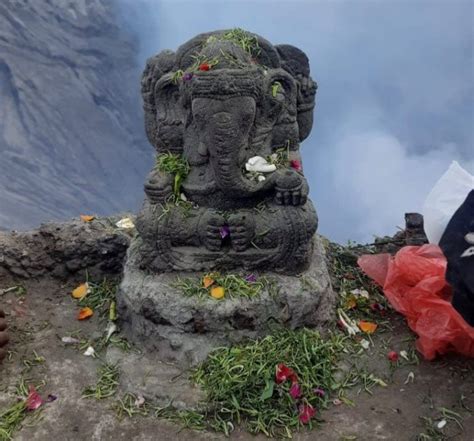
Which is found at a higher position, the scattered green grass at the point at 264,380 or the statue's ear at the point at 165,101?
the statue's ear at the point at 165,101

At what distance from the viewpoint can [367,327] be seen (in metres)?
4.84

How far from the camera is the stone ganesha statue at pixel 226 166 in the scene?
446cm

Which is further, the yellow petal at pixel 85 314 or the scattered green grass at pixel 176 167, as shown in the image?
the yellow petal at pixel 85 314

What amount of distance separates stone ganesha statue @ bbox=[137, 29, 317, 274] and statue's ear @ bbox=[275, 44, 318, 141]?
18 cm

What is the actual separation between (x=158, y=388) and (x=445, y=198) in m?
2.06

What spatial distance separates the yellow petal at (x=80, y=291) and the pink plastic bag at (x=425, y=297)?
2125mm

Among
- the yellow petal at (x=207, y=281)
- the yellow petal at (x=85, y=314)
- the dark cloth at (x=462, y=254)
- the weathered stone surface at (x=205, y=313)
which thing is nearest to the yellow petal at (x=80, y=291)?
the yellow petal at (x=85, y=314)

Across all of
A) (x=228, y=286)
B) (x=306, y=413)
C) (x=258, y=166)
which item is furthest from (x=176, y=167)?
(x=306, y=413)

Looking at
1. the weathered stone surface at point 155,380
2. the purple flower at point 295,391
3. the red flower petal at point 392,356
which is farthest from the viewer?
the red flower petal at point 392,356

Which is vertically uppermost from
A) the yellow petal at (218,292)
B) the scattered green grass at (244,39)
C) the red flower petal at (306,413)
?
the scattered green grass at (244,39)

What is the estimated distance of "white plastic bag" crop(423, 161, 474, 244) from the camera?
409 centimetres

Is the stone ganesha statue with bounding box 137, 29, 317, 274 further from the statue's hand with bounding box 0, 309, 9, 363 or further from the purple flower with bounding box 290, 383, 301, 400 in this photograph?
the statue's hand with bounding box 0, 309, 9, 363

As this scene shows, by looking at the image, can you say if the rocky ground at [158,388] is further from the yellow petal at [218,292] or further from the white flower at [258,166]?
the white flower at [258,166]

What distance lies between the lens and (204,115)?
4.45 m
